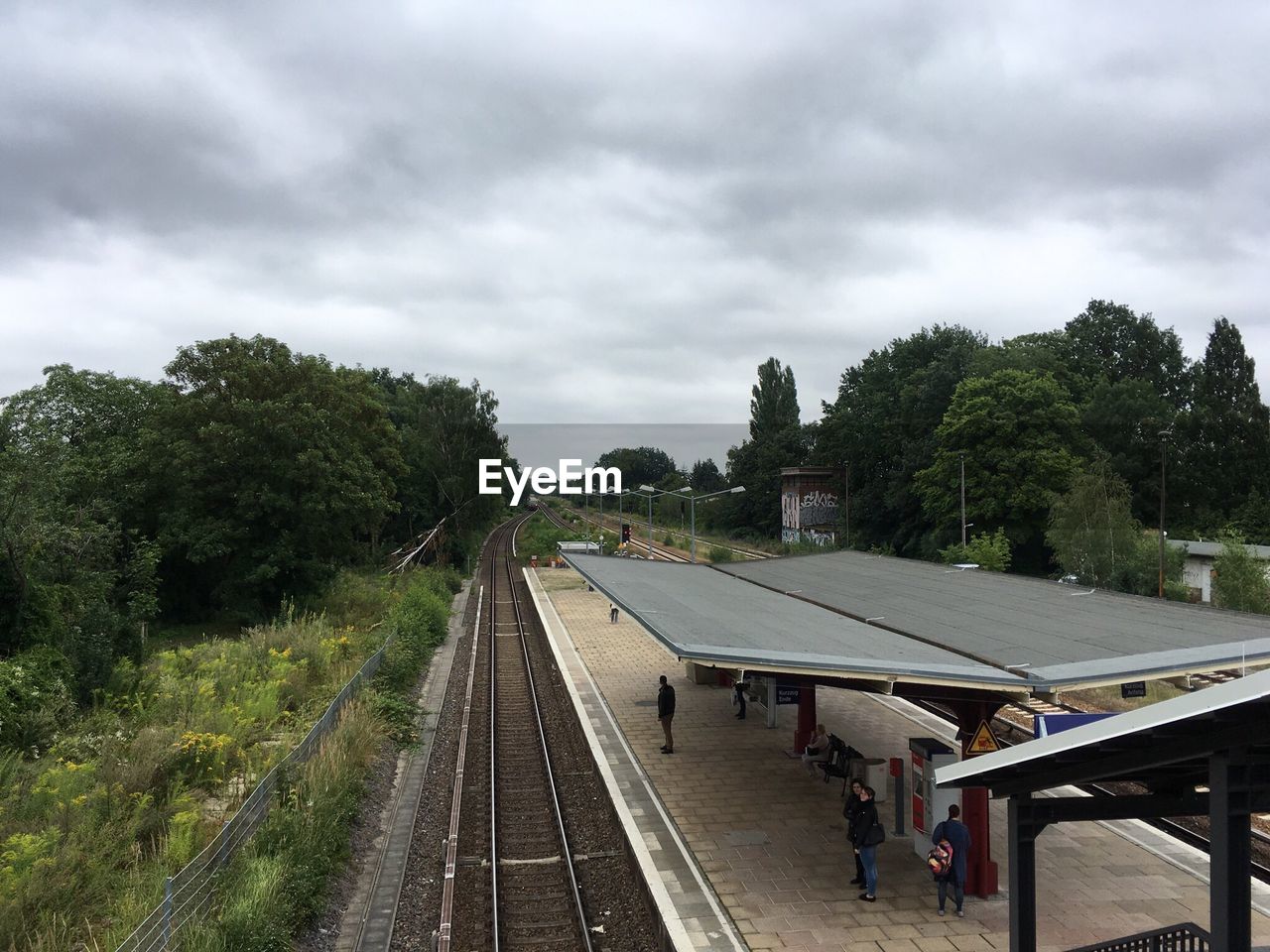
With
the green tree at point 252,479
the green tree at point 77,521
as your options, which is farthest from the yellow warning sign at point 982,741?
the green tree at point 252,479

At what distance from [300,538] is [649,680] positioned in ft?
48.3

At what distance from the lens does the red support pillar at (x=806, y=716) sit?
47.7ft

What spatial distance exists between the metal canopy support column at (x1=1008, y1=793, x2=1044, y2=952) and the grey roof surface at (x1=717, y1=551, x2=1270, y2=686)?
3240mm

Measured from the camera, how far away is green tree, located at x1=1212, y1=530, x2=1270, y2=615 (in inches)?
995

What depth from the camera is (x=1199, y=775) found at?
4594mm

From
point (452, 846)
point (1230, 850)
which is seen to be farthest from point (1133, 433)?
point (1230, 850)

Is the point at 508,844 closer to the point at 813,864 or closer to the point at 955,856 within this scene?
the point at 813,864

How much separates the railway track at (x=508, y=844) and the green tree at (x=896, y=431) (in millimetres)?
36510

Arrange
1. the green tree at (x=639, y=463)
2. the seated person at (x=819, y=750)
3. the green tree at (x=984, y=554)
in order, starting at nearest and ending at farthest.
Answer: the seated person at (x=819, y=750) < the green tree at (x=984, y=554) < the green tree at (x=639, y=463)

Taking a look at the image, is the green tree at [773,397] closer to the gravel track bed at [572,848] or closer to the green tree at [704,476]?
the green tree at [704,476]

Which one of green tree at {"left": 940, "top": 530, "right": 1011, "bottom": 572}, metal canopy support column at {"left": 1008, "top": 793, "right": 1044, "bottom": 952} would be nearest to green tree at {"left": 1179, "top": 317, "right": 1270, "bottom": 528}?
green tree at {"left": 940, "top": 530, "right": 1011, "bottom": 572}

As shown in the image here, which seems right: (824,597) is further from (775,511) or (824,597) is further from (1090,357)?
(1090,357)

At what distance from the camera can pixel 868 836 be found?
9.02 metres

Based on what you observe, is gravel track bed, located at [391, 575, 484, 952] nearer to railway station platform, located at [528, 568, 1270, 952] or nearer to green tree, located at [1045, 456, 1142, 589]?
railway station platform, located at [528, 568, 1270, 952]
